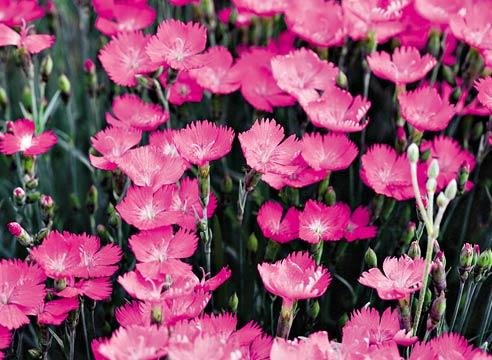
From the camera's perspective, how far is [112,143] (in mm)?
1272

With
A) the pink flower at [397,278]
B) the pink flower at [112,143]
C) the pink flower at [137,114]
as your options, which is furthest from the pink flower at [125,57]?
the pink flower at [397,278]

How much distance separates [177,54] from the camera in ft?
4.43

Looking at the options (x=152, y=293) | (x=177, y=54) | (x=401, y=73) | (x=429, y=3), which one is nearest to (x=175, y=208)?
(x=152, y=293)

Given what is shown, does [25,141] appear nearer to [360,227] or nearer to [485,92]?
[360,227]

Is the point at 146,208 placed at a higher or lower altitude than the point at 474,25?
lower

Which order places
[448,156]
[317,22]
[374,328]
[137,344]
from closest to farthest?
1. [137,344]
2. [374,328]
3. [448,156]
4. [317,22]

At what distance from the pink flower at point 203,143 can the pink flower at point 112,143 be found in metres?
0.11

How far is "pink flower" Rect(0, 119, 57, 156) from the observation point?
130 centimetres

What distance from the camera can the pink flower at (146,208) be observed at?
1.12 metres

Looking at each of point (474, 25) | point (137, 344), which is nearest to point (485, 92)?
point (474, 25)

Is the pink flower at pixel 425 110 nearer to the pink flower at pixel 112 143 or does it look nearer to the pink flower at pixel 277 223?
the pink flower at pixel 277 223

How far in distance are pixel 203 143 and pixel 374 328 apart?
0.39 m

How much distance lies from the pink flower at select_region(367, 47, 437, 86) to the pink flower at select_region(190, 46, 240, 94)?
270mm

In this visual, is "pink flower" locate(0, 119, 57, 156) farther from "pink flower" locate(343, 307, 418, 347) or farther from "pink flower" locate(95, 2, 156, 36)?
"pink flower" locate(343, 307, 418, 347)
